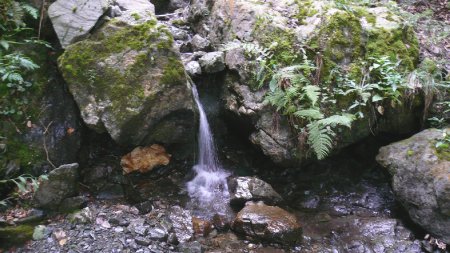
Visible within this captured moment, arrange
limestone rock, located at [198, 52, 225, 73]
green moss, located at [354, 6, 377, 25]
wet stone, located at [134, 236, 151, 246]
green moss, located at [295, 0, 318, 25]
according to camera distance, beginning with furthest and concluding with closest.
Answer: green moss, located at [354, 6, 377, 25] → green moss, located at [295, 0, 318, 25] → limestone rock, located at [198, 52, 225, 73] → wet stone, located at [134, 236, 151, 246]

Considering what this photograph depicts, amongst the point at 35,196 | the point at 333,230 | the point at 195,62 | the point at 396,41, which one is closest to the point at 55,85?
the point at 35,196

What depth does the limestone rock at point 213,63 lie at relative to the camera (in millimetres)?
5398

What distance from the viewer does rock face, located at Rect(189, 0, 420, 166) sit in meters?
5.09

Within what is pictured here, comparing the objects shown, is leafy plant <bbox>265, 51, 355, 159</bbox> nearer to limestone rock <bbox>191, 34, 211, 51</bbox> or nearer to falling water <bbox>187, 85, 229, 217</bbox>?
falling water <bbox>187, 85, 229, 217</bbox>

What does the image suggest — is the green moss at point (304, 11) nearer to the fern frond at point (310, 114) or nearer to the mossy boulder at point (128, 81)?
the fern frond at point (310, 114)

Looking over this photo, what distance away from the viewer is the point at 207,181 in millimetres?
5477

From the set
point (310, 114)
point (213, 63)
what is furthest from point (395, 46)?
point (213, 63)

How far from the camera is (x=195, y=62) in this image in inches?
218

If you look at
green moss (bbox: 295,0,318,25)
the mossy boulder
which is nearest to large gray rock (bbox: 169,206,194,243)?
the mossy boulder

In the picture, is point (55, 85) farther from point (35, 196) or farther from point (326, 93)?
point (326, 93)

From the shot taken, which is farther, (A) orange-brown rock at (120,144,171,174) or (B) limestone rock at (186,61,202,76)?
(B) limestone rock at (186,61,202,76)

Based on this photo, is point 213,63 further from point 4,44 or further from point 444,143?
point 444,143

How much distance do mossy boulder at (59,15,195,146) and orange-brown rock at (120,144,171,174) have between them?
0.22m

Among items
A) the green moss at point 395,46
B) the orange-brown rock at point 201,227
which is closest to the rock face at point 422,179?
the green moss at point 395,46
